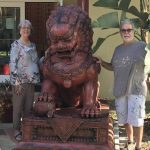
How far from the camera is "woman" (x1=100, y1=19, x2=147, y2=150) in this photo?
4051 millimetres

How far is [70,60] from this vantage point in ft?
10.5

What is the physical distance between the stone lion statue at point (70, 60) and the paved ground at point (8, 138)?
177cm

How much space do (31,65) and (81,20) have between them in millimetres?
1646

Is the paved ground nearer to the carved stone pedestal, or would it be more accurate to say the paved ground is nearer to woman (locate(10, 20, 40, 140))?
woman (locate(10, 20, 40, 140))

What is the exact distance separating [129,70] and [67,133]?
49.2 inches

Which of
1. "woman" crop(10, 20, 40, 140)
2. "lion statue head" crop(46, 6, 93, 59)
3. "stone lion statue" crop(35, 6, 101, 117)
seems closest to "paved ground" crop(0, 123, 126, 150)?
"woman" crop(10, 20, 40, 140)

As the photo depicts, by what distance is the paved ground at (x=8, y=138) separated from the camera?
5324mm

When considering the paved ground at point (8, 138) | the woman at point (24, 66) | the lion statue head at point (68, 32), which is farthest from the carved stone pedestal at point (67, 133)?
the paved ground at point (8, 138)

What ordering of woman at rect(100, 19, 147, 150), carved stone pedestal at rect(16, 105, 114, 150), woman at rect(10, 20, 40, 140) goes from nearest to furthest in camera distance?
carved stone pedestal at rect(16, 105, 114, 150)
woman at rect(100, 19, 147, 150)
woman at rect(10, 20, 40, 140)

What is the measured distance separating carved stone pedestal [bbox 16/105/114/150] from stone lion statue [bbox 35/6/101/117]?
0.32 ft

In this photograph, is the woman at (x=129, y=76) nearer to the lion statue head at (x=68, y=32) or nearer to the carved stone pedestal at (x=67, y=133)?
the lion statue head at (x=68, y=32)

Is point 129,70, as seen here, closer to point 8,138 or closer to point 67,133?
point 67,133

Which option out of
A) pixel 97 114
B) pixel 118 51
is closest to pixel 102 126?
pixel 97 114

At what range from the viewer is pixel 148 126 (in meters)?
6.91
